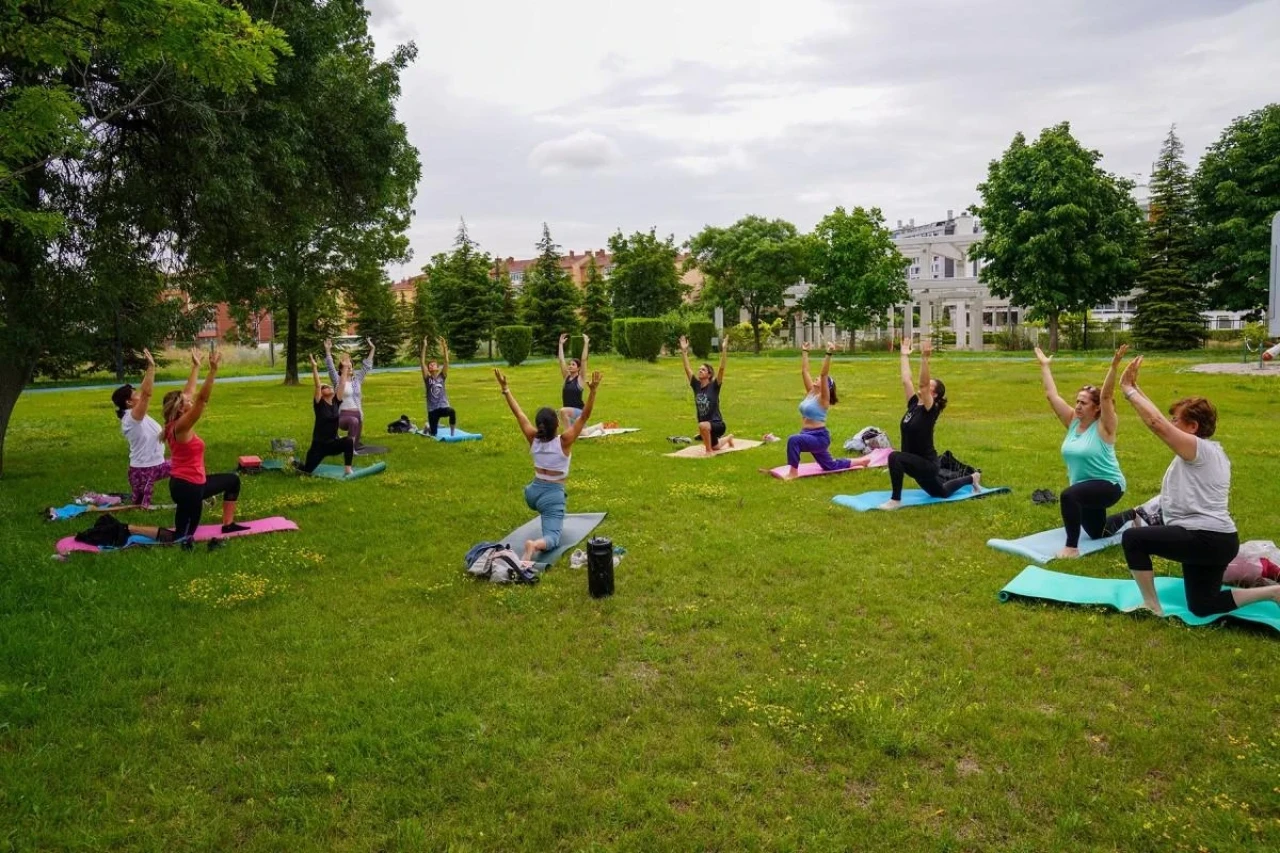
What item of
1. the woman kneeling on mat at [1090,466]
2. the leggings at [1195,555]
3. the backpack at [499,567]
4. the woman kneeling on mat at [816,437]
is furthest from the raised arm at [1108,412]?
the backpack at [499,567]

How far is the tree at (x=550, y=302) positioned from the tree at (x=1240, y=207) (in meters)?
38.5

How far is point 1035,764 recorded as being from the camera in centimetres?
444

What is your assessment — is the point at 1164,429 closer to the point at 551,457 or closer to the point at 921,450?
the point at 921,450

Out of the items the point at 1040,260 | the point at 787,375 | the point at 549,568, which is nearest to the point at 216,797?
the point at 549,568

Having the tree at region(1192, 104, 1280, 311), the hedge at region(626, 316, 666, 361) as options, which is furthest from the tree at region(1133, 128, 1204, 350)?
the hedge at region(626, 316, 666, 361)

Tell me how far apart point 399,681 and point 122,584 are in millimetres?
3836

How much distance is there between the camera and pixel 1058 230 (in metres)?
42.0

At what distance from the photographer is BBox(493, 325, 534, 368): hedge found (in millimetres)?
45688

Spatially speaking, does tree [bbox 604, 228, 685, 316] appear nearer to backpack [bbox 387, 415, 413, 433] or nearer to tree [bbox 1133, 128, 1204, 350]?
tree [bbox 1133, 128, 1204, 350]

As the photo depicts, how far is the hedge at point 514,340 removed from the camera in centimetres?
4569

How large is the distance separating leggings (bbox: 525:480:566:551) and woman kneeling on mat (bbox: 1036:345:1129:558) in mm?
5009

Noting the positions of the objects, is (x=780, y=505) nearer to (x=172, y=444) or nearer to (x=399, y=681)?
(x=399, y=681)

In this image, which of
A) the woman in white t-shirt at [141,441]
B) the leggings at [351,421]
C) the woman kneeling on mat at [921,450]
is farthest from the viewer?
the leggings at [351,421]

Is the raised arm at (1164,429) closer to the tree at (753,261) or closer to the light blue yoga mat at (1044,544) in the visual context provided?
the light blue yoga mat at (1044,544)
